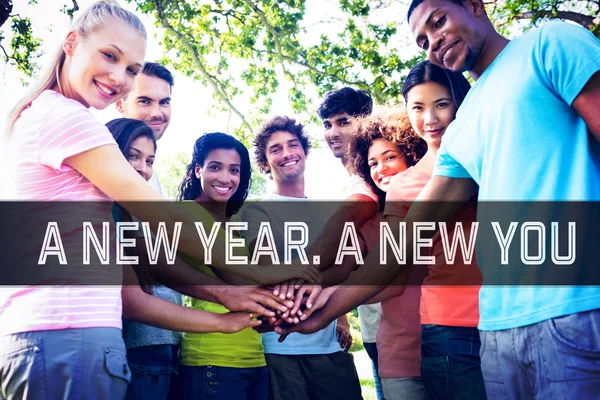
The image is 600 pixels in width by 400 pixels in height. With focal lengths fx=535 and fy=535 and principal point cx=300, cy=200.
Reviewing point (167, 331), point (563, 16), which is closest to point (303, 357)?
point (167, 331)

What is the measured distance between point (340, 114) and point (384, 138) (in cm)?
99

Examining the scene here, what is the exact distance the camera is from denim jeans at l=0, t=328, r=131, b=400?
1.33m

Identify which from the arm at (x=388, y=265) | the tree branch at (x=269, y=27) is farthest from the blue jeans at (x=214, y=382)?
the tree branch at (x=269, y=27)

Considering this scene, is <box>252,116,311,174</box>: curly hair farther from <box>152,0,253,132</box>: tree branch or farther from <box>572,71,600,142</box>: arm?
<box>152,0,253,132</box>: tree branch

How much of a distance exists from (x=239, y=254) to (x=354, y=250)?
59cm

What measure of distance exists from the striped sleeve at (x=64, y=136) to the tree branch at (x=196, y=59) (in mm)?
5140

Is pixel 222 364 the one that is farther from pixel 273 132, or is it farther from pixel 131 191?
pixel 273 132

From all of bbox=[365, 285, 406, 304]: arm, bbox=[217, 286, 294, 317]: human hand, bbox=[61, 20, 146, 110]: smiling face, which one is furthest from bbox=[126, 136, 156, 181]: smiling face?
bbox=[365, 285, 406, 304]: arm

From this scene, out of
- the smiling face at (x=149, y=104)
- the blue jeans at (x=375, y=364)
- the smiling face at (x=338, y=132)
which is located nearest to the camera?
the blue jeans at (x=375, y=364)

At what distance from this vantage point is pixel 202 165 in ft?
9.91

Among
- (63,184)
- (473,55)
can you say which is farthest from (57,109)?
(473,55)

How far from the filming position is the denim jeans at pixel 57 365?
52.4 inches

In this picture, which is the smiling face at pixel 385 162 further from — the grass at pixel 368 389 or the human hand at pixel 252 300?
the grass at pixel 368 389

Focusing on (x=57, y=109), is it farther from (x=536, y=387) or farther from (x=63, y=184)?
(x=536, y=387)
